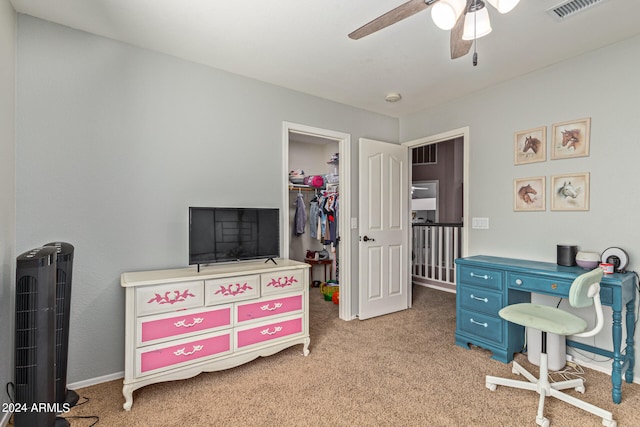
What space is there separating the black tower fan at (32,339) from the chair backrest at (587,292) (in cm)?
267

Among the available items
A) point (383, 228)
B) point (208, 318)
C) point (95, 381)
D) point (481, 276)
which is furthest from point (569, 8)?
point (95, 381)

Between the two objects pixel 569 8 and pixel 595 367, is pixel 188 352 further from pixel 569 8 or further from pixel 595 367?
pixel 569 8

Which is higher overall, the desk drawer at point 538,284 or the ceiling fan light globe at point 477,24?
the ceiling fan light globe at point 477,24

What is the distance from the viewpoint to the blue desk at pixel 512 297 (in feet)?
6.89

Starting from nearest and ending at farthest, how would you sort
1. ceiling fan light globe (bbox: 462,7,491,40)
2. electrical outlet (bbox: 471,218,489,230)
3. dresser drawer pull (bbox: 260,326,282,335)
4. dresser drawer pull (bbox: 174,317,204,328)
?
ceiling fan light globe (bbox: 462,7,491,40) < dresser drawer pull (bbox: 174,317,204,328) < dresser drawer pull (bbox: 260,326,282,335) < electrical outlet (bbox: 471,218,489,230)

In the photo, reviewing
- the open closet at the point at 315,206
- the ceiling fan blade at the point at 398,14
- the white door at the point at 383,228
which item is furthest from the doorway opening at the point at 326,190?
the ceiling fan blade at the point at 398,14

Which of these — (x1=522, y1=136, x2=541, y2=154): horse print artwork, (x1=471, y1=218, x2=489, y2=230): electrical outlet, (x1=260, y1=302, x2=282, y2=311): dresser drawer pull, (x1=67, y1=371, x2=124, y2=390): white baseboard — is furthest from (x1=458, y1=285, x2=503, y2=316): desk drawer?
(x1=67, y1=371, x2=124, y2=390): white baseboard

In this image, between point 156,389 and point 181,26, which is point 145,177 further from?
point 156,389

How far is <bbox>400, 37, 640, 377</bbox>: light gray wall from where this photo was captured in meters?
2.36

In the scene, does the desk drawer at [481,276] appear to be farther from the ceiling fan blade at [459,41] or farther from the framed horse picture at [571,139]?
the ceiling fan blade at [459,41]

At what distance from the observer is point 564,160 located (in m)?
2.67

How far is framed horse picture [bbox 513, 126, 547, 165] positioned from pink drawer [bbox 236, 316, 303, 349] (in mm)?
2452

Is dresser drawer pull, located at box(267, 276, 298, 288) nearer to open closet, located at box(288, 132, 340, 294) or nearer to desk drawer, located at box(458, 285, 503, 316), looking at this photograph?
desk drawer, located at box(458, 285, 503, 316)

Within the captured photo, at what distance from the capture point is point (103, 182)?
2295 mm
